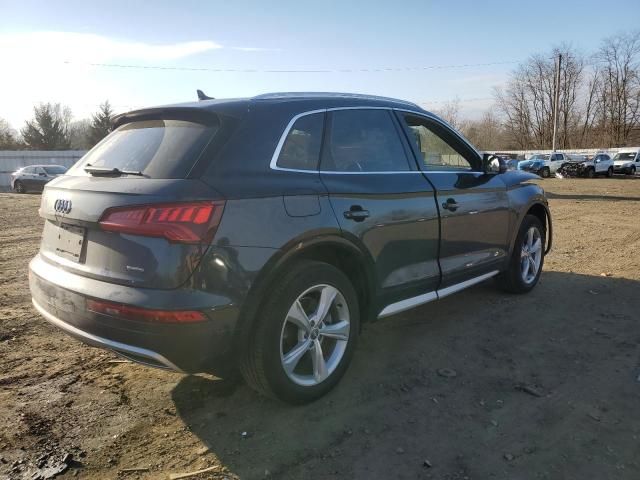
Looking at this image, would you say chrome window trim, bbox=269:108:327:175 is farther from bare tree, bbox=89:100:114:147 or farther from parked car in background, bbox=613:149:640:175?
bare tree, bbox=89:100:114:147

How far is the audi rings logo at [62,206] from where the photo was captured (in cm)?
282

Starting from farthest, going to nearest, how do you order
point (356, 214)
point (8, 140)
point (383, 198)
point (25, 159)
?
point (8, 140)
point (25, 159)
point (383, 198)
point (356, 214)

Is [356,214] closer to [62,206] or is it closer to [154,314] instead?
[154,314]

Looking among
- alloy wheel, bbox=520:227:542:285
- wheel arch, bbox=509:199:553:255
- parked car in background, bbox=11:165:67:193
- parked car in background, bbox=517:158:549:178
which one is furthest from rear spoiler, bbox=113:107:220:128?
parked car in background, bbox=517:158:549:178

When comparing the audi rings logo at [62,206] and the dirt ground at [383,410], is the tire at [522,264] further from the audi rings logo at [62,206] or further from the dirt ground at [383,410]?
the audi rings logo at [62,206]

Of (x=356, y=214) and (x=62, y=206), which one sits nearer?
(x=62, y=206)

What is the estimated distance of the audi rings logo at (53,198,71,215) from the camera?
2.82m

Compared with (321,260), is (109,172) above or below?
above

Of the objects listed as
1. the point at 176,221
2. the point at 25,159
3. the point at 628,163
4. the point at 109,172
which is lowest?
the point at 176,221

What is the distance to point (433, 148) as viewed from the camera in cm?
420

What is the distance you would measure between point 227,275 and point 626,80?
70.2 metres

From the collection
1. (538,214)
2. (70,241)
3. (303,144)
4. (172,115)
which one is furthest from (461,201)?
(70,241)

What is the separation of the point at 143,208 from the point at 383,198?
1.59 metres

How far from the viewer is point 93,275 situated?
262 centimetres
